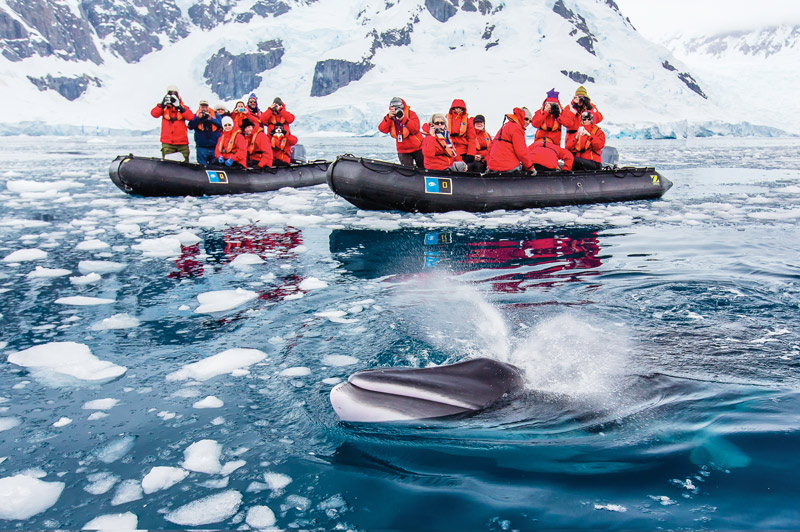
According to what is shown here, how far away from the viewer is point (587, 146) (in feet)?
44.1

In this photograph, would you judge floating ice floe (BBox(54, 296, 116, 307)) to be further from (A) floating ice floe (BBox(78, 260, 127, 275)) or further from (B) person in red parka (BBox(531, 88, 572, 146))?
(B) person in red parka (BBox(531, 88, 572, 146))

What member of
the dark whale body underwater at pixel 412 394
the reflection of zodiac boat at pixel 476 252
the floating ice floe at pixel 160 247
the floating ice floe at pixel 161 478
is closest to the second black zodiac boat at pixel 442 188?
the reflection of zodiac boat at pixel 476 252

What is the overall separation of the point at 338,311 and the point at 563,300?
222cm

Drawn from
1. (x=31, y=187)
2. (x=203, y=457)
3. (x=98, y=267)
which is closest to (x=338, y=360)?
(x=203, y=457)

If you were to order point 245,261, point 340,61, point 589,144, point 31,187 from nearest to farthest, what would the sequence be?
point 245,261 < point 589,144 < point 31,187 < point 340,61

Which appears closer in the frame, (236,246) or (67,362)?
(67,362)

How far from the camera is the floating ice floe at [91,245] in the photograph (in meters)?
8.24

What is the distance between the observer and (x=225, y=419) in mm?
3318

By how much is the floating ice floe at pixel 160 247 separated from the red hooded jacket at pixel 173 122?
21.9ft

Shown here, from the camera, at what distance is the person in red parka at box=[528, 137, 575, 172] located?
40.6 feet

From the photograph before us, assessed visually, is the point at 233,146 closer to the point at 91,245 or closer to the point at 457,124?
the point at 457,124

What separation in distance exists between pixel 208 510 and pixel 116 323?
307 cm

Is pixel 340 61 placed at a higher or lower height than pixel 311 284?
higher

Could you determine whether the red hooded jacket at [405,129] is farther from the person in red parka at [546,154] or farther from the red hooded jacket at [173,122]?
the red hooded jacket at [173,122]
